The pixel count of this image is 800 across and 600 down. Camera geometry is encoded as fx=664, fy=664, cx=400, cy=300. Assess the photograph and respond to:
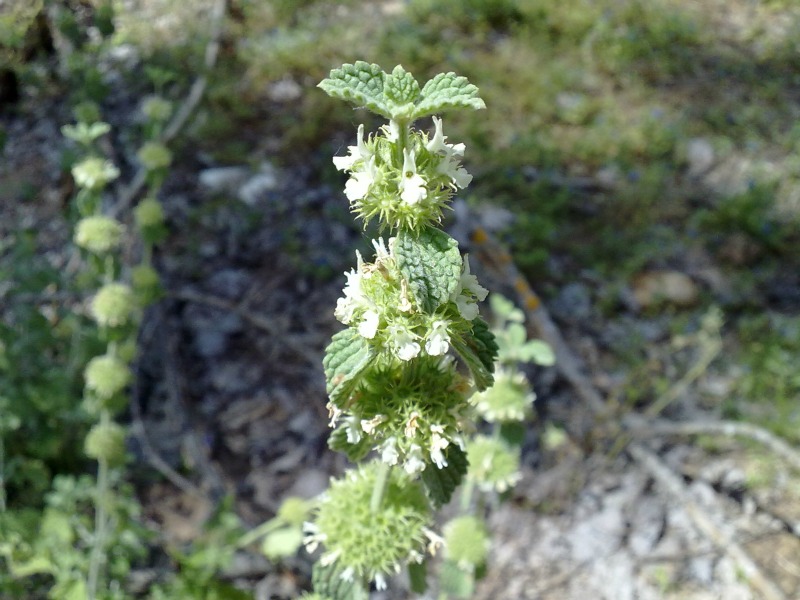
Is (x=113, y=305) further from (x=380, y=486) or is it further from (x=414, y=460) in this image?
(x=414, y=460)

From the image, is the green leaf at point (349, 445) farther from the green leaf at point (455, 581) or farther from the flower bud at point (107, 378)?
the flower bud at point (107, 378)

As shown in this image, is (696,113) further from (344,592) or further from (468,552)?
(344,592)

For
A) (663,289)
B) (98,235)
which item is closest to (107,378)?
(98,235)

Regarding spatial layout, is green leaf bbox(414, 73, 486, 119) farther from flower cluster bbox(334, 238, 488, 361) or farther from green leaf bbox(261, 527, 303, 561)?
green leaf bbox(261, 527, 303, 561)

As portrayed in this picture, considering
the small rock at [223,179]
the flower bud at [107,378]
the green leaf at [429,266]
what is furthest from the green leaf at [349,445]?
the small rock at [223,179]

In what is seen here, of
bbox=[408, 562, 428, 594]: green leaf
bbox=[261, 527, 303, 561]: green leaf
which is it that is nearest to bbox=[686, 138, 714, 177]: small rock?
bbox=[261, 527, 303, 561]: green leaf
